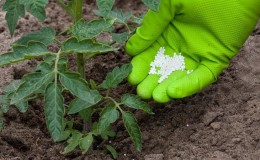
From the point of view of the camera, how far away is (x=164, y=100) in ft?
5.81

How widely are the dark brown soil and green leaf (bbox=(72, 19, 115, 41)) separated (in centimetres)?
41

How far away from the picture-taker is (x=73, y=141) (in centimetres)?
169

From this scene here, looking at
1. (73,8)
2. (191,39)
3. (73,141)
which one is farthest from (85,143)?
(191,39)

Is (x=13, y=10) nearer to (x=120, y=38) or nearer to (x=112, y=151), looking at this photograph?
(x=120, y=38)

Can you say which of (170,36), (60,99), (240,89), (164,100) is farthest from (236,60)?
(60,99)

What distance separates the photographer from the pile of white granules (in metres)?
1.88

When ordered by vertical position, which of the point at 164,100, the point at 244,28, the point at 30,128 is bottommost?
the point at 30,128

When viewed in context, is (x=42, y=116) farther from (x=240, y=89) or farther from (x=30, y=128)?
(x=240, y=89)

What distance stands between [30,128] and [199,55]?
62cm

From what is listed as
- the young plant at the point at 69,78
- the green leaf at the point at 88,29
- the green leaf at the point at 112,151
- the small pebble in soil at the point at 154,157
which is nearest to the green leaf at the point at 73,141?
the young plant at the point at 69,78

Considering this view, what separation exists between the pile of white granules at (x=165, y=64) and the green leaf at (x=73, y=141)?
1.14ft

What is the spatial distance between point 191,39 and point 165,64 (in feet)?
0.40

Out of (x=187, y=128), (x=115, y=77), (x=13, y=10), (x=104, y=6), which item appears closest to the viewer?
(x=104, y=6)

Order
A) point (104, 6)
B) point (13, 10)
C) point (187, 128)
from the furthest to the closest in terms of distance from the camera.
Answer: point (187, 128) → point (13, 10) → point (104, 6)
